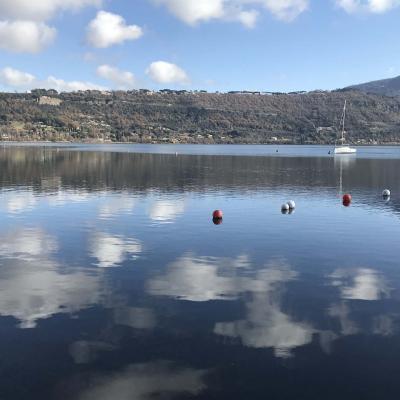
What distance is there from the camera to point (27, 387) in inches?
477

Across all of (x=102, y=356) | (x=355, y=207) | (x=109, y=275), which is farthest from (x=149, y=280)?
(x=355, y=207)

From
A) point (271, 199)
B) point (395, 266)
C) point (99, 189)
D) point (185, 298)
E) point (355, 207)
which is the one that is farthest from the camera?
point (99, 189)

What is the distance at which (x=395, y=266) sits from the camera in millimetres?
24250

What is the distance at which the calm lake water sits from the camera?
12.7 meters

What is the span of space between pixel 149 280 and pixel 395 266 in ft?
39.0

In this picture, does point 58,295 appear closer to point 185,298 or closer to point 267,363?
point 185,298

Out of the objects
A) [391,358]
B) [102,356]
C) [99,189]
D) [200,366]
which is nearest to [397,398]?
[391,358]

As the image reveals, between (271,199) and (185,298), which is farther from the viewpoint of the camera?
(271,199)

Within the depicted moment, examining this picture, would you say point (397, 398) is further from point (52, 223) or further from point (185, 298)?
point (52, 223)

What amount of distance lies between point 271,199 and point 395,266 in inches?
1008

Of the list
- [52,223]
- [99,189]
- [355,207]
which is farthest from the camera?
[99,189]

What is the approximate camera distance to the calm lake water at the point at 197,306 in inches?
498

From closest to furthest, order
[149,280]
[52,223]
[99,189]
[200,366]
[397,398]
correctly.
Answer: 1. [397,398]
2. [200,366]
3. [149,280]
4. [52,223]
5. [99,189]

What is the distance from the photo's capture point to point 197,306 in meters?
18.0
